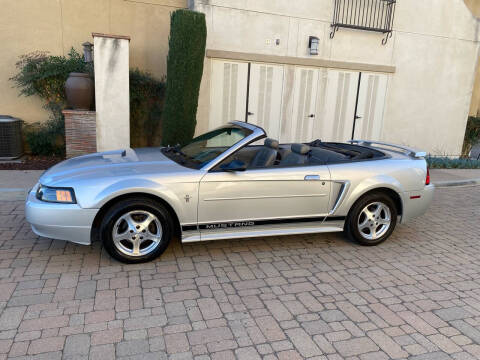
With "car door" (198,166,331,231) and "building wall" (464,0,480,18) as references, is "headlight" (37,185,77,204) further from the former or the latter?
"building wall" (464,0,480,18)

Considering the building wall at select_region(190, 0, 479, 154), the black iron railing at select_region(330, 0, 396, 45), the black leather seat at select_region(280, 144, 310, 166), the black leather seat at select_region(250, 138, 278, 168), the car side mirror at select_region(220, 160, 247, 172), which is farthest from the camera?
the black iron railing at select_region(330, 0, 396, 45)

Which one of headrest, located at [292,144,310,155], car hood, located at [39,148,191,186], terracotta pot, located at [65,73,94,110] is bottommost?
car hood, located at [39,148,191,186]

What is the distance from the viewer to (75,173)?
415 centimetres

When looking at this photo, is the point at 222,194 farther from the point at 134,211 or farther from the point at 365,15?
the point at 365,15

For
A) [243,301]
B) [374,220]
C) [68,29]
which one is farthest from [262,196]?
[68,29]

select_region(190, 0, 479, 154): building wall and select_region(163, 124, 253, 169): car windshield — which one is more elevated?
select_region(190, 0, 479, 154): building wall

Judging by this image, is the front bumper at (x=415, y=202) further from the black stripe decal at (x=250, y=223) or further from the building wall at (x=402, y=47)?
the building wall at (x=402, y=47)

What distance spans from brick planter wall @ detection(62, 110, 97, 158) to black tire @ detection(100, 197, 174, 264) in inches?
193

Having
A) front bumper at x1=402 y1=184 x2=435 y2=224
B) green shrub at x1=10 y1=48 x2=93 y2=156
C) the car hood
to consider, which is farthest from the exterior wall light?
the car hood

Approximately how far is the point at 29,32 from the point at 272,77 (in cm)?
598

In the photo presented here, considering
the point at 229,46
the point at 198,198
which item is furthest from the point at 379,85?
the point at 198,198

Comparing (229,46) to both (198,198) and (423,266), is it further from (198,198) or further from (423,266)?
(423,266)

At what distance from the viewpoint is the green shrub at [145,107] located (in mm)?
9648

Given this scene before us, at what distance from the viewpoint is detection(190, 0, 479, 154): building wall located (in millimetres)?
9586
